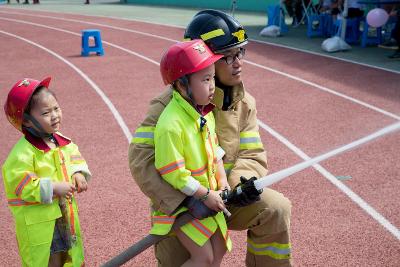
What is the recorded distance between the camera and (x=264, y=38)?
1577 cm

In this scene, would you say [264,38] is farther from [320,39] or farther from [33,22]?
[33,22]

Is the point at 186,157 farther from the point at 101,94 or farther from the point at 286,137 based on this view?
the point at 101,94

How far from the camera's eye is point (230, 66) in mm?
2883

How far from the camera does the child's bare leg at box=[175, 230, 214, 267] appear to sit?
267 cm

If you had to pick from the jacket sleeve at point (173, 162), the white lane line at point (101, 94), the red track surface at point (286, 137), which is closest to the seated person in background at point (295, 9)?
the red track surface at point (286, 137)

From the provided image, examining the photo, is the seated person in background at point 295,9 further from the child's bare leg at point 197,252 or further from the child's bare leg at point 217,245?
the child's bare leg at point 197,252

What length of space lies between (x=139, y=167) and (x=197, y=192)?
0.36 m

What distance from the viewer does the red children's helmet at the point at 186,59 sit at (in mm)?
2547

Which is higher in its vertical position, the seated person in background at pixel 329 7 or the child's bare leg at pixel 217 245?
the seated person in background at pixel 329 7

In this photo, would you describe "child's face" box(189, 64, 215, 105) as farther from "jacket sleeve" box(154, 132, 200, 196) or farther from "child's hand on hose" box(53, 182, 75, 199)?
"child's hand on hose" box(53, 182, 75, 199)

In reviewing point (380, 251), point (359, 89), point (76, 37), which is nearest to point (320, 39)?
point (359, 89)

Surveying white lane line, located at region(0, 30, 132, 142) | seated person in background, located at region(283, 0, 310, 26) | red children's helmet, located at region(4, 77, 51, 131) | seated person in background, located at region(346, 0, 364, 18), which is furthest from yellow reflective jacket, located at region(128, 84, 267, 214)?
seated person in background, located at region(283, 0, 310, 26)

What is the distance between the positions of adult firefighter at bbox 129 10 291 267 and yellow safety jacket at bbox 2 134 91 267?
498 millimetres

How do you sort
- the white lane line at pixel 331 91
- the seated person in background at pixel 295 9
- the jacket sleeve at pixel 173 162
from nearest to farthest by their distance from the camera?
the jacket sleeve at pixel 173 162 < the white lane line at pixel 331 91 < the seated person in background at pixel 295 9
